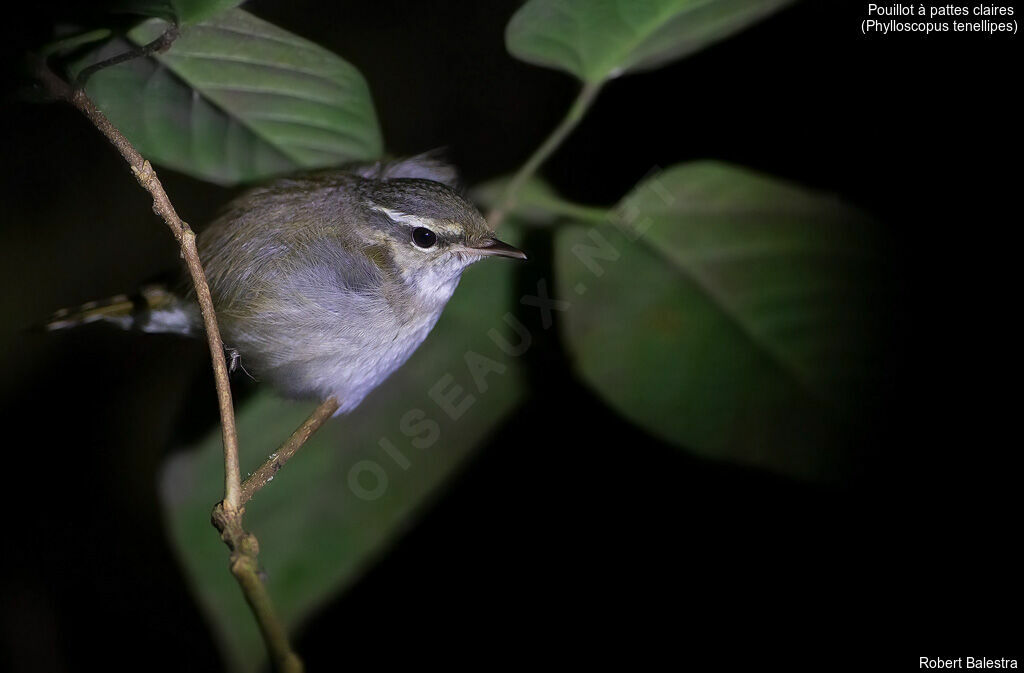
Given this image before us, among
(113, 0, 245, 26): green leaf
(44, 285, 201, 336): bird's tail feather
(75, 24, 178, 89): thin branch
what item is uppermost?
(113, 0, 245, 26): green leaf

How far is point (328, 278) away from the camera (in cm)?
141

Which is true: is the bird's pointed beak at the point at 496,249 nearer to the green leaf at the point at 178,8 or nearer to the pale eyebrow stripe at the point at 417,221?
the pale eyebrow stripe at the point at 417,221

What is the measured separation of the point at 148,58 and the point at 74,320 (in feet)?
1.94

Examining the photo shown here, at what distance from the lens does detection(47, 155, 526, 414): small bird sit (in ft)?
4.53

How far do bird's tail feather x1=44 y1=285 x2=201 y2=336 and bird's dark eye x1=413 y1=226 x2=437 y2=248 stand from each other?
43 cm

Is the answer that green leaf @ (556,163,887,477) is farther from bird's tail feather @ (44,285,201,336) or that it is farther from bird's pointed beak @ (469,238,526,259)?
bird's tail feather @ (44,285,201,336)

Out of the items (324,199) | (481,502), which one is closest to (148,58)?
(324,199)

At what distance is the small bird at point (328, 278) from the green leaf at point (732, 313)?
0.67 feet

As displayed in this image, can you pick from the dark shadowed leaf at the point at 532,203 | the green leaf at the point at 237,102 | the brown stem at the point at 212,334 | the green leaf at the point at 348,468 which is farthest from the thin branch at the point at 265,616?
the dark shadowed leaf at the point at 532,203

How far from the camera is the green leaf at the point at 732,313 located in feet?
3.94

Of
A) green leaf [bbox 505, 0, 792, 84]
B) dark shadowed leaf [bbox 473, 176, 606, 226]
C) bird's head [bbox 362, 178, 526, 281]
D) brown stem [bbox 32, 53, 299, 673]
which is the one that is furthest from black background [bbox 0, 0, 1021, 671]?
brown stem [bbox 32, 53, 299, 673]

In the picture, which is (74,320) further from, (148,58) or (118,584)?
(118,584)

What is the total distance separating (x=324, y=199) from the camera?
1488mm

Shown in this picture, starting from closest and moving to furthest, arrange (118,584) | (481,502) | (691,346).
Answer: (691,346) < (481,502) < (118,584)
